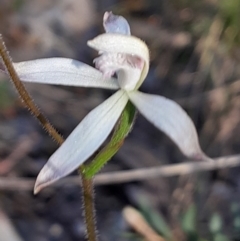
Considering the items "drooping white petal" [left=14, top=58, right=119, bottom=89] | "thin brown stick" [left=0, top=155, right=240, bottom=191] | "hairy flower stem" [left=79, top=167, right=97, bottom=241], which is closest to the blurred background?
"thin brown stick" [left=0, top=155, right=240, bottom=191]

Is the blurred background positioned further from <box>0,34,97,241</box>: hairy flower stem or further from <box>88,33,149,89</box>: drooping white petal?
<box>88,33,149,89</box>: drooping white petal

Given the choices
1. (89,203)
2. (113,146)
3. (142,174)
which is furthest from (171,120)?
(142,174)

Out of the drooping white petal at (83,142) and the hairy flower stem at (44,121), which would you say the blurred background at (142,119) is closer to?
the hairy flower stem at (44,121)

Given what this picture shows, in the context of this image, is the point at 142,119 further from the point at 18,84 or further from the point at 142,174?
the point at 18,84

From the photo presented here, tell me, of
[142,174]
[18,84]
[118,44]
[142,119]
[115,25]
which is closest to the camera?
[18,84]

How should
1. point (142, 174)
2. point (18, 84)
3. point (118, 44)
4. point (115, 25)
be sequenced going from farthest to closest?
point (142, 174), point (115, 25), point (118, 44), point (18, 84)

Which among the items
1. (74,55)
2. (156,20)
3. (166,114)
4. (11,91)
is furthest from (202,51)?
(166,114)

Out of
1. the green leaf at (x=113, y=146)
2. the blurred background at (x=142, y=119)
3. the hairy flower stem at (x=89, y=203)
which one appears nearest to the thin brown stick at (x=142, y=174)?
the blurred background at (x=142, y=119)
